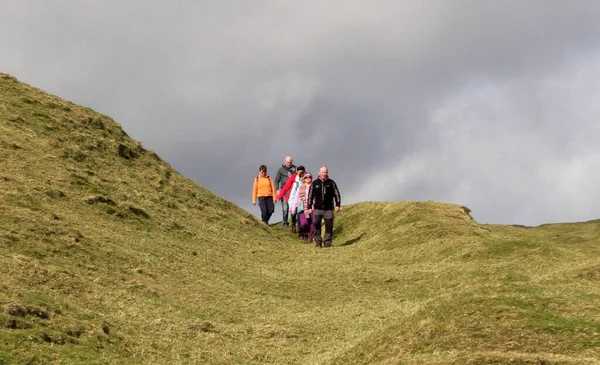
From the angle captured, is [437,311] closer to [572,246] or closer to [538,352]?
[538,352]

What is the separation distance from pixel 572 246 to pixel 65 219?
20369 millimetres

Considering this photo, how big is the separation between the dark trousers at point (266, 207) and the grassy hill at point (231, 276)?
141 centimetres

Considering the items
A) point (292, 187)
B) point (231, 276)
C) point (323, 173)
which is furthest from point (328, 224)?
point (231, 276)

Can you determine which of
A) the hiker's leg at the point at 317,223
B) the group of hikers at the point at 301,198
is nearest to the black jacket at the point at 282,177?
the group of hikers at the point at 301,198

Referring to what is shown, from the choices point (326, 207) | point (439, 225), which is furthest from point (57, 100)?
point (439, 225)

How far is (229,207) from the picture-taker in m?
35.1

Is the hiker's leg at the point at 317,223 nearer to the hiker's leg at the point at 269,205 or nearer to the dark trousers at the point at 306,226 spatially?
the dark trousers at the point at 306,226

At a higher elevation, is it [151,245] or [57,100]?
[57,100]

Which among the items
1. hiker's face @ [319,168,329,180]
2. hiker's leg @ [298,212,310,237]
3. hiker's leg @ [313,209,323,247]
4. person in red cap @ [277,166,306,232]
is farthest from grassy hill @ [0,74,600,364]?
hiker's face @ [319,168,329,180]

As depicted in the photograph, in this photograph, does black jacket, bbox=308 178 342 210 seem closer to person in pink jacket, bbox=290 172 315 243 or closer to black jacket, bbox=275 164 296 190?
person in pink jacket, bbox=290 172 315 243

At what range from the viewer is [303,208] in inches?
1209

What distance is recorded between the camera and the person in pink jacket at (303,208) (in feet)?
97.4

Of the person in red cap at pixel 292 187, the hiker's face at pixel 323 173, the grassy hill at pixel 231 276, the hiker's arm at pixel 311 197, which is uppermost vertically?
the person in red cap at pixel 292 187

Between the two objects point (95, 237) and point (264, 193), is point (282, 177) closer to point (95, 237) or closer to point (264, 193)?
point (264, 193)
